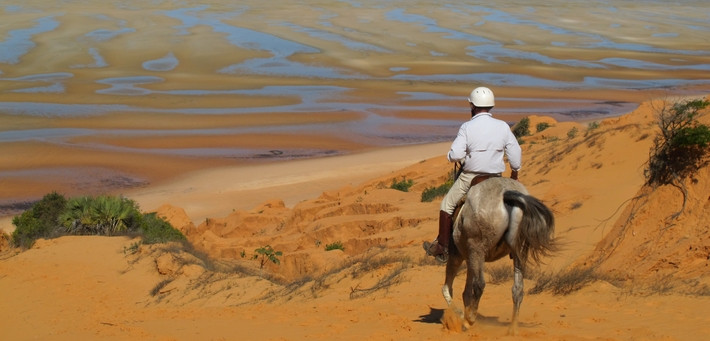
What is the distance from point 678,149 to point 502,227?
5230 millimetres

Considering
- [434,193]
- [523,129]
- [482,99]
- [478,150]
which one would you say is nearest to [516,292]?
[478,150]

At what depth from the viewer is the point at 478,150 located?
783 cm

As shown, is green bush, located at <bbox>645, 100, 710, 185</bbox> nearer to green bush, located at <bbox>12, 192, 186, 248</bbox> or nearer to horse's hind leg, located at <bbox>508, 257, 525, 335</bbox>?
horse's hind leg, located at <bbox>508, 257, 525, 335</bbox>

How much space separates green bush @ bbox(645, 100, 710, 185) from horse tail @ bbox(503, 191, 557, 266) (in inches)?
192

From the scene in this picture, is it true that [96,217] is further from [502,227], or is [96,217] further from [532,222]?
[532,222]

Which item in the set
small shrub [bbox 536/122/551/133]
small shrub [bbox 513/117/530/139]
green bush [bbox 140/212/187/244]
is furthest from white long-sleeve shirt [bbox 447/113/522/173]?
small shrub [bbox 513/117/530/139]

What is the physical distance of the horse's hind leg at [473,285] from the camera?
7.73 meters

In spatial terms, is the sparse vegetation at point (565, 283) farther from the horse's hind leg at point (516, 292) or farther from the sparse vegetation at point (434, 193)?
the sparse vegetation at point (434, 193)

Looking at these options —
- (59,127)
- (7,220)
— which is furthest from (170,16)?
(7,220)

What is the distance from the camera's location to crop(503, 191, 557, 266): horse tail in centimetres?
737

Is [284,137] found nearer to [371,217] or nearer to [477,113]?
[371,217]

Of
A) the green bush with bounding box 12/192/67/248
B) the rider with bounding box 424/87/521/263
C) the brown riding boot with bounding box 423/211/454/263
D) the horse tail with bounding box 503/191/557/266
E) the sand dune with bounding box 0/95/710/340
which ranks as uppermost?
the rider with bounding box 424/87/521/263

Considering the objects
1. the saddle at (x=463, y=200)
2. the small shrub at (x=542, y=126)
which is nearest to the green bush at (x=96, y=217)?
the saddle at (x=463, y=200)

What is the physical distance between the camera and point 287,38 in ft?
207
